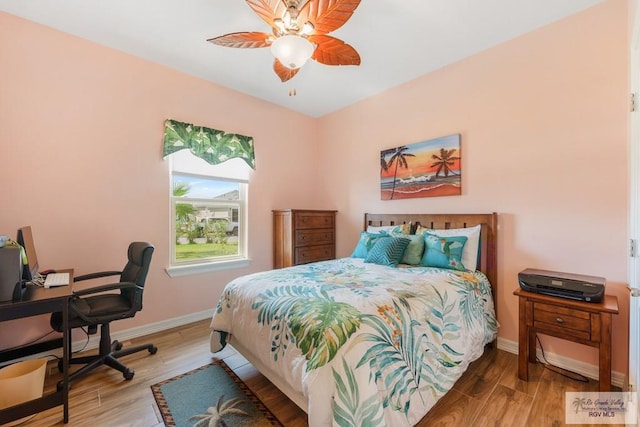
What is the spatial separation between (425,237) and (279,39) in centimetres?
207

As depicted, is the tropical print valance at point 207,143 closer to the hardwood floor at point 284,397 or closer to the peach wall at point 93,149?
the peach wall at point 93,149

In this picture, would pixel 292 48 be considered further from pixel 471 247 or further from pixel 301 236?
pixel 301 236

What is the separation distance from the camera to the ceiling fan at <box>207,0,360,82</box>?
1574 mm

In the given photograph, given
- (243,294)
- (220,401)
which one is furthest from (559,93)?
(220,401)

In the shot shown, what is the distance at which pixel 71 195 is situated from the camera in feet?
7.81

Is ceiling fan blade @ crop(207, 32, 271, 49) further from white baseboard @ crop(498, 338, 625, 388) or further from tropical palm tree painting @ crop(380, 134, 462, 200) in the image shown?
white baseboard @ crop(498, 338, 625, 388)

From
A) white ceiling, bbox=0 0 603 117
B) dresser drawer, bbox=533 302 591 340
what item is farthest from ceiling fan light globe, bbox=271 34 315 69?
dresser drawer, bbox=533 302 591 340

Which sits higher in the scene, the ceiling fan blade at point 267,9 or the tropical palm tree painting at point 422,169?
the ceiling fan blade at point 267,9

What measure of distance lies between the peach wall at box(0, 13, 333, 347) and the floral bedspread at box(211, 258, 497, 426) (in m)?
1.30

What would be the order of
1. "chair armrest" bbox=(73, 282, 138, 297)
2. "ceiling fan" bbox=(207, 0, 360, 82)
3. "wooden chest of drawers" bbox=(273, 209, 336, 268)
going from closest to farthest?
"ceiling fan" bbox=(207, 0, 360, 82) < "chair armrest" bbox=(73, 282, 138, 297) < "wooden chest of drawers" bbox=(273, 209, 336, 268)

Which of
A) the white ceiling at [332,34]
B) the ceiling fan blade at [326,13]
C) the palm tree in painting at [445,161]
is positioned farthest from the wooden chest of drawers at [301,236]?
the ceiling fan blade at [326,13]

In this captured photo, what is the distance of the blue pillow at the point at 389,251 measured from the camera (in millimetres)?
2535

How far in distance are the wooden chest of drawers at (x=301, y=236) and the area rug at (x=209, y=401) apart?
1.68 metres

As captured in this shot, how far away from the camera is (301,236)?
3609mm
